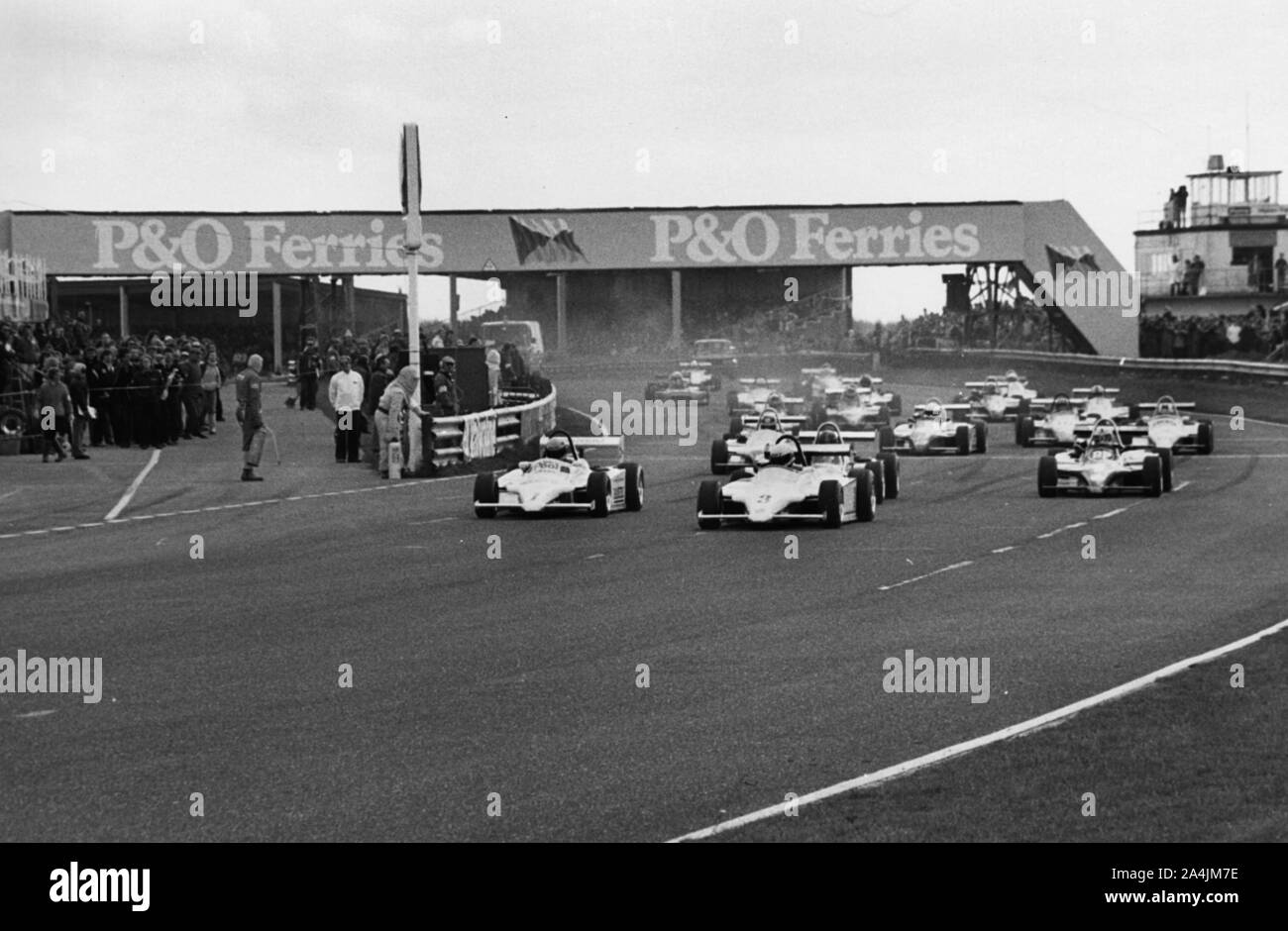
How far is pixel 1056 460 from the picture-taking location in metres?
24.6

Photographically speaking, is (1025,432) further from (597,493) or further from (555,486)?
(555,486)

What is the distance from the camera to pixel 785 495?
67.9 ft

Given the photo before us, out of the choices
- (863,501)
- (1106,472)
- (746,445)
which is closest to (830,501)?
(863,501)

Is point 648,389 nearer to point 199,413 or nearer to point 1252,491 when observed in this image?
point 199,413

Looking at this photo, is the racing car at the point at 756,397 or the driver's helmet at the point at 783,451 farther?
the racing car at the point at 756,397

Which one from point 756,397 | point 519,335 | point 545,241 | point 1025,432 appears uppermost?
point 545,241

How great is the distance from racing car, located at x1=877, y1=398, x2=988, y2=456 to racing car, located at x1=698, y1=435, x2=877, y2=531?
38.7 feet

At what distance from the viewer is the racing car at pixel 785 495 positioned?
20.6 meters

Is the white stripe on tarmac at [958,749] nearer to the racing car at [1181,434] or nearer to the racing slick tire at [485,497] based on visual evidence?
the racing slick tire at [485,497]

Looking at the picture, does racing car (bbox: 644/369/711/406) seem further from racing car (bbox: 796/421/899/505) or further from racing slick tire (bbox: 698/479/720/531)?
racing slick tire (bbox: 698/479/720/531)

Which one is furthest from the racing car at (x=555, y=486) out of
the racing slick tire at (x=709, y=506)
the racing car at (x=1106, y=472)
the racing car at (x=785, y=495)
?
the racing car at (x=1106, y=472)

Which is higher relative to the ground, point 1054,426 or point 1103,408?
point 1103,408

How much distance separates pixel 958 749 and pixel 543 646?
392 cm

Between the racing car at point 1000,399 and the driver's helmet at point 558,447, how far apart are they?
2079 centimetres
